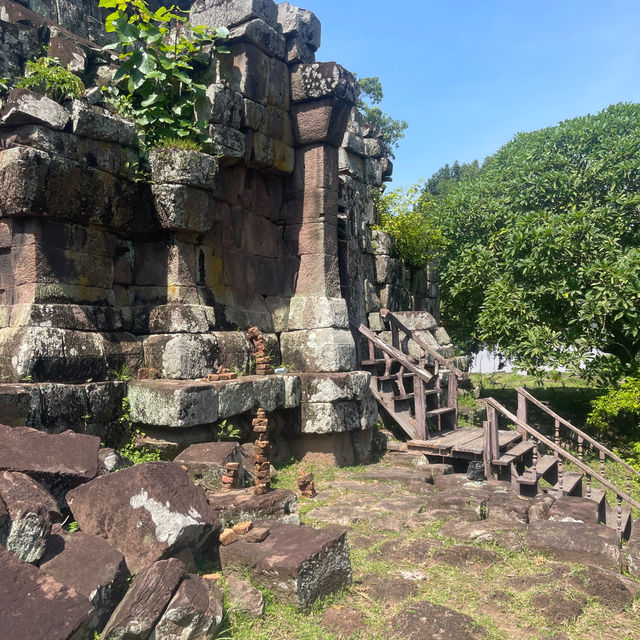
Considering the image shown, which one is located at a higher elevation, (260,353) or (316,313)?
(316,313)

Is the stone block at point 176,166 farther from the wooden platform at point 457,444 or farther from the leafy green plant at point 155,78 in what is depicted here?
the wooden platform at point 457,444

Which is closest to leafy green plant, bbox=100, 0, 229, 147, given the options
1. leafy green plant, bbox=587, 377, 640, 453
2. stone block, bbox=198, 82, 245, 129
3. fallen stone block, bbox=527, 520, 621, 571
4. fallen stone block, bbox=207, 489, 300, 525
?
stone block, bbox=198, 82, 245, 129

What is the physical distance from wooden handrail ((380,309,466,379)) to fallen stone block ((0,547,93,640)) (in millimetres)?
7364

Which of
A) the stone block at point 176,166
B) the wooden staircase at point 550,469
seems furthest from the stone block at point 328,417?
the stone block at point 176,166

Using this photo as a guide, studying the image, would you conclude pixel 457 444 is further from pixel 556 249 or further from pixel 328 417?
→ pixel 556 249

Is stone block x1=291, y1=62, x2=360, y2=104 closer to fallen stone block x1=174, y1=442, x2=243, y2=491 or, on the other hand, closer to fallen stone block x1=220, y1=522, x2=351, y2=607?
fallen stone block x1=174, y1=442, x2=243, y2=491

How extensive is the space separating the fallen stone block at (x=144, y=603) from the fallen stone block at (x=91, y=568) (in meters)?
0.11

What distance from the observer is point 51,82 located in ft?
19.1

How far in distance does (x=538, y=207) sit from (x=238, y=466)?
10.5 m

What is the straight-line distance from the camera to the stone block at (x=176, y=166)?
253 inches

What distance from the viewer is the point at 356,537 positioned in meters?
5.16

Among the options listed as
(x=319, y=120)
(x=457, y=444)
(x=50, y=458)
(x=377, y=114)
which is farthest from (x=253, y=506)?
(x=377, y=114)

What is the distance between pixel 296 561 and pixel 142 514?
97cm

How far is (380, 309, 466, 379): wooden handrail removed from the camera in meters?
9.62
